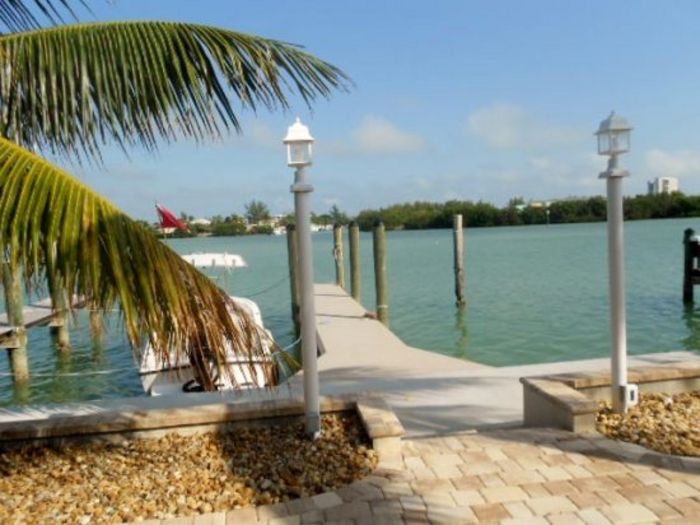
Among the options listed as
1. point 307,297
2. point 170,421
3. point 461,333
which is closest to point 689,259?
point 461,333

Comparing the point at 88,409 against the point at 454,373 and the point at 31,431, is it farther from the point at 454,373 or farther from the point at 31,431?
the point at 454,373

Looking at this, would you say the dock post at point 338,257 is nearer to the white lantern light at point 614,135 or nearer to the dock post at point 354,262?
the dock post at point 354,262

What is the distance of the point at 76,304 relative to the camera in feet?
8.87

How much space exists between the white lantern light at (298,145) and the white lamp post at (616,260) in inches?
88.1

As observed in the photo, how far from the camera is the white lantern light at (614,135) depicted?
4227 mm

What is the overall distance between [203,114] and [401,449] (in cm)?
258

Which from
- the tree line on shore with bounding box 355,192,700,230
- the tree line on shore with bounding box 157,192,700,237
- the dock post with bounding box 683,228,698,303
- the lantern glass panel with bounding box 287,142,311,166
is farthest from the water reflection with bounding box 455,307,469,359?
the tree line on shore with bounding box 355,192,700,230

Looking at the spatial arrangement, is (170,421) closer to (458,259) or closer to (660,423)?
(660,423)

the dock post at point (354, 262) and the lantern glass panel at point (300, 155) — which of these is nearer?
the lantern glass panel at point (300, 155)

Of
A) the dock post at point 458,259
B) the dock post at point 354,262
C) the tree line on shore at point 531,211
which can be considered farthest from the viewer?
the tree line on shore at point 531,211

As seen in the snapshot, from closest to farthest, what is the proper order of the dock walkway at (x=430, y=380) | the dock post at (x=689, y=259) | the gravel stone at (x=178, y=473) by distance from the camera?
the gravel stone at (x=178, y=473), the dock walkway at (x=430, y=380), the dock post at (x=689, y=259)

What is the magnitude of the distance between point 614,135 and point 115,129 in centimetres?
→ 353

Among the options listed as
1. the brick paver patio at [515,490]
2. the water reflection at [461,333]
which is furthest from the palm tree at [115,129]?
the water reflection at [461,333]

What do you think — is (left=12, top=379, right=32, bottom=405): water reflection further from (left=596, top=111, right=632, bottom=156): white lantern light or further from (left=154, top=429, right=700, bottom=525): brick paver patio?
(left=596, top=111, right=632, bottom=156): white lantern light
